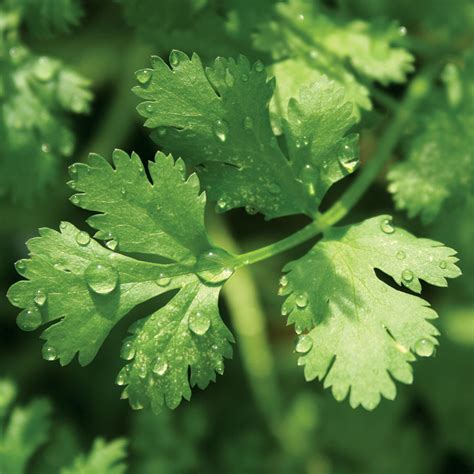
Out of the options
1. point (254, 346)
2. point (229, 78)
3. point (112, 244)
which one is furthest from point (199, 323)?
point (254, 346)

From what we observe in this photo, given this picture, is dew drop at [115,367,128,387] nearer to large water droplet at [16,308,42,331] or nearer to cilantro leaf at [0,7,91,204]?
large water droplet at [16,308,42,331]

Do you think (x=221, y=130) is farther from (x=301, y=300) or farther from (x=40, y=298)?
(x=40, y=298)

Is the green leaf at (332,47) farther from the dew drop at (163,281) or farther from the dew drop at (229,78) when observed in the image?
the dew drop at (163,281)

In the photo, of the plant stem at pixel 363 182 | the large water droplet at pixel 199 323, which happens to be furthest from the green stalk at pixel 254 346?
the large water droplet at pixel 199 323

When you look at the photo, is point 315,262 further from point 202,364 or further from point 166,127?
point 166,127

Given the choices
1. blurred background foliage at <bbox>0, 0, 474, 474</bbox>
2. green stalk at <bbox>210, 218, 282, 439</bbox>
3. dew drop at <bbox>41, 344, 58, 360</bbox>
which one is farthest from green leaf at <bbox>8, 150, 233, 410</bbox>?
green stalk at <bbox>210, 218, 282, 439</bbox>

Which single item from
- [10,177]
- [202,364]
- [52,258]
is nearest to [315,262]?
[202,364]

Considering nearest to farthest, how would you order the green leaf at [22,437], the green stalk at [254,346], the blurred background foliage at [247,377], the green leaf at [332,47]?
the green leaf at [332,47]
the green leaf at [22,437]
the blurred background foliage at [247,377]
the green stalk at [254,346]
